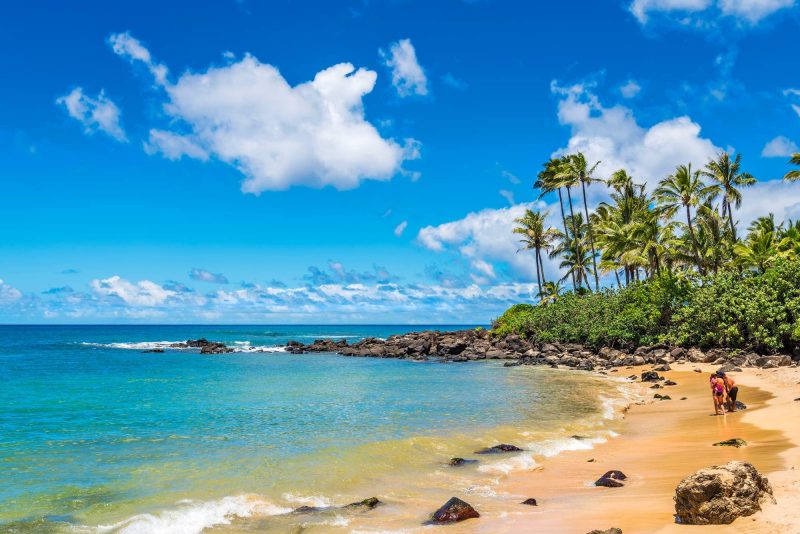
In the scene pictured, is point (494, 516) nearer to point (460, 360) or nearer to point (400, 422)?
point (400, 422)

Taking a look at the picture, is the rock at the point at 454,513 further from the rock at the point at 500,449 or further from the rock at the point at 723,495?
the rock at the point at 500,449

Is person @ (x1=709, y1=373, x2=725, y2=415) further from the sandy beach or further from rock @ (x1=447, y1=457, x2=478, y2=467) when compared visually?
rock @ (x1=447, y1=457, x2=478, y2=467)

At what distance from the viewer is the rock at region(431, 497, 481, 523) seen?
9694mm

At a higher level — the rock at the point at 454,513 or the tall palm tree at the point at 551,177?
the tall palm tree at the point at 551,177

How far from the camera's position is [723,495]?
297 inches

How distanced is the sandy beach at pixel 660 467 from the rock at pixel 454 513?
0.24 m

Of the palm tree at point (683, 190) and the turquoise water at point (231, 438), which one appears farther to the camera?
the palm tree at point (683, 190)

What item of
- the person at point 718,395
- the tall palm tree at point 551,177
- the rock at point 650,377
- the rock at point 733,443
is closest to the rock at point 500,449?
the rock at point 733,443

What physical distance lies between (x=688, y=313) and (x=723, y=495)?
120ft

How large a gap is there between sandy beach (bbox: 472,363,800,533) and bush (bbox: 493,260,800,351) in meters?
13.1

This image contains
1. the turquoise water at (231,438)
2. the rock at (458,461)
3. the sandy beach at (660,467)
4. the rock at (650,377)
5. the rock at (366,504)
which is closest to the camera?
the sandy beach at (660,467)

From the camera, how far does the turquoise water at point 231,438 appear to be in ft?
37.6

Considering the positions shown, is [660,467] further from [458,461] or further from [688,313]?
[688,313]

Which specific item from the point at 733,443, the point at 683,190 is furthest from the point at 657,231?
the point at 733,443
